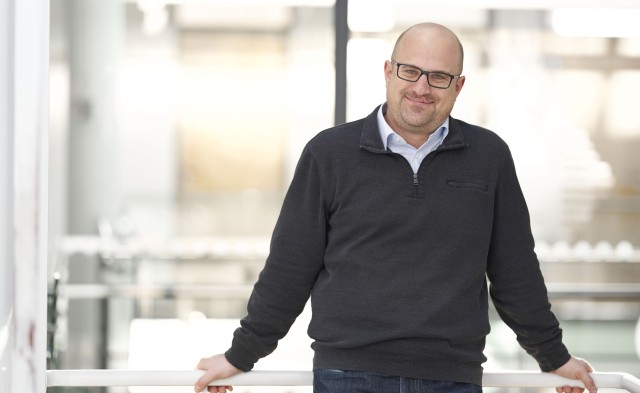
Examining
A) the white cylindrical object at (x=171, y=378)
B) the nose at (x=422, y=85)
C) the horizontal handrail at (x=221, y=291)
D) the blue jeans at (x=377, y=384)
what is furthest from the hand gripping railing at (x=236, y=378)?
the horizontal handrail at (x=221, y=291)

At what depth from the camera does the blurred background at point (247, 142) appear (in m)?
3.72

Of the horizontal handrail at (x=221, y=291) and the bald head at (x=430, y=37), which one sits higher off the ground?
the bald head at (x=430, y=37)

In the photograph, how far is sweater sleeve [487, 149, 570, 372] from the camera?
1.90 metres

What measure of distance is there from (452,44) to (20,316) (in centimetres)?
90

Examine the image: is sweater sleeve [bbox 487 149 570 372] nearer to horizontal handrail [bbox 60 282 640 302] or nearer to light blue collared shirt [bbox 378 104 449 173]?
light blue collared shirt [bbox 378 104 449 173]

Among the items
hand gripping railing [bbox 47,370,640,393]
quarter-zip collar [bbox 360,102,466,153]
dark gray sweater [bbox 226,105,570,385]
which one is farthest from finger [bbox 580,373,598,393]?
quarter-zip collar [bbox 360,102,466,153]

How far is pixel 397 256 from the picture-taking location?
6.01ft

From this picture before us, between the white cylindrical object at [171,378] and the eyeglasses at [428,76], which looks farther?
the white cylindrical object at [171,378]

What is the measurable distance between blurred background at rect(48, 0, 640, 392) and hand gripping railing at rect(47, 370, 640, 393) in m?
1.72

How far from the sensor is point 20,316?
78.2 inches

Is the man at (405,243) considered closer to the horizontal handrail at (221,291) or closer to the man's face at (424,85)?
the man's face at (424,85)

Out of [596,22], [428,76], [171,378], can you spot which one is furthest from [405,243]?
[596,22]

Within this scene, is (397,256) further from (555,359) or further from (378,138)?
(555,359)

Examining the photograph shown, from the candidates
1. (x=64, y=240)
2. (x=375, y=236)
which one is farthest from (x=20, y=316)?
(x=64, y=240)
